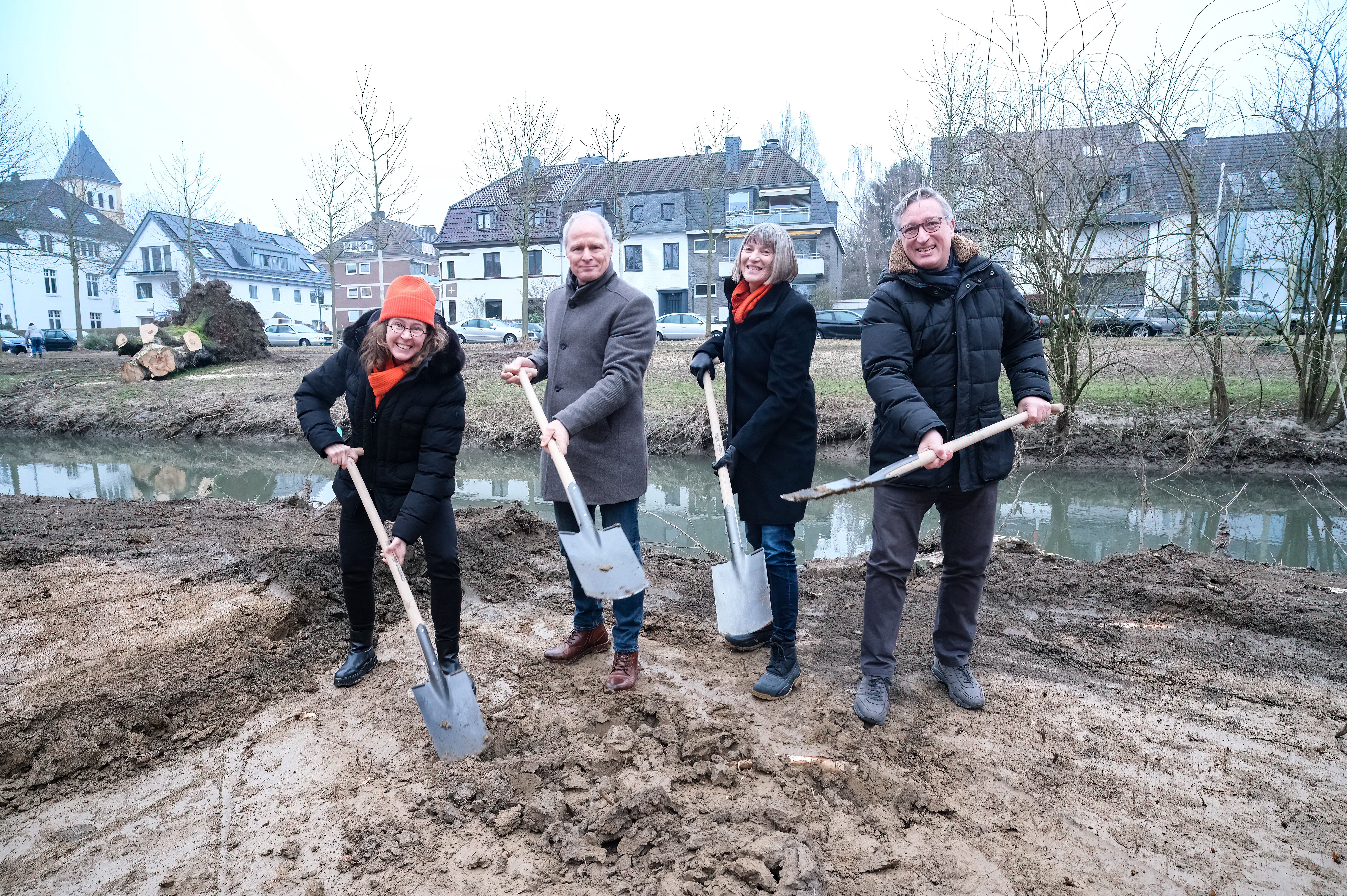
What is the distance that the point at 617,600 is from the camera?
10.3ft

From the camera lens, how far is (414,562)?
15.2ft

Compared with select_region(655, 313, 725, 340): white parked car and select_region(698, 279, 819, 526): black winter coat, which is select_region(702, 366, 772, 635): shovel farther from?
select_region(655, 313, 725, 340): white parked car

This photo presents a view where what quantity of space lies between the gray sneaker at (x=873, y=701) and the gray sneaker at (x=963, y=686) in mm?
274

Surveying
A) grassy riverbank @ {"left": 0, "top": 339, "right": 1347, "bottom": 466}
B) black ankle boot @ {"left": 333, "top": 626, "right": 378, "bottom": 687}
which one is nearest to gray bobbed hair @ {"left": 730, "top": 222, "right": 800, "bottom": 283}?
black ankle boot @ {"left": 333, "top": 626, "right": 378, "bottom": 687}

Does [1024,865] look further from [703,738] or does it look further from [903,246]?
[903,246]

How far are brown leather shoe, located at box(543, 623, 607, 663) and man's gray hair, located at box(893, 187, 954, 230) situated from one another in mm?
2090

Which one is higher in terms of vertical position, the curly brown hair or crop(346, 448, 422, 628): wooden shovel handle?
the curly brown hair

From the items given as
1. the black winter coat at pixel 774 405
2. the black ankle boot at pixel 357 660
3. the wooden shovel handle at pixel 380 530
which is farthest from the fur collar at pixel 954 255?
the black ankle boot at pixel 357 660

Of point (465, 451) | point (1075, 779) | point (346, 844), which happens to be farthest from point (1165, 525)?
point (465, 451)

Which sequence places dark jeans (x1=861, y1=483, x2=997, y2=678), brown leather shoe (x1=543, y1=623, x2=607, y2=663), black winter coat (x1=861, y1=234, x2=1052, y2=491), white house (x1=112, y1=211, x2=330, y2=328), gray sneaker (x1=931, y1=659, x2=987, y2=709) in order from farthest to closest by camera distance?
white house (x1=112, y1=211, x2=330, y2=328), brown leather shoe (x1=543, y1=623, x2=607, y2=663), gray sneaker (x1=931, y1=659, x2=987, y2=709), dark jeans (x1=861, y1=483, x2=997, y2=678), black winter coat (x1=861, y1=234, x2=1052, y2=491)

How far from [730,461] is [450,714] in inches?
53.5

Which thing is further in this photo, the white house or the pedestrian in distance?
the white house

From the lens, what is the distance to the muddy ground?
2.17 meters

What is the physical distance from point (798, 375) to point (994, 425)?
71 cm
